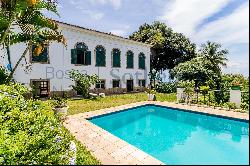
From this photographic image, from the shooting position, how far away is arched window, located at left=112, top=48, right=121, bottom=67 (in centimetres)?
2494

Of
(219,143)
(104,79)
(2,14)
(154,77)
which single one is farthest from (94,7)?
(154,77)

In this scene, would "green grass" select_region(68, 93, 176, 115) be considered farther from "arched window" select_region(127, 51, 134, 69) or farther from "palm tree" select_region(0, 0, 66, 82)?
"arched window" select_region(127, 51, 134, 69)

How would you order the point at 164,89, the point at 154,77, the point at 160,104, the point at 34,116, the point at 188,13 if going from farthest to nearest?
the point at 154,77 → the point at 164,89 → the point at 160,104 → the point at 34,116 → the point at 188,13

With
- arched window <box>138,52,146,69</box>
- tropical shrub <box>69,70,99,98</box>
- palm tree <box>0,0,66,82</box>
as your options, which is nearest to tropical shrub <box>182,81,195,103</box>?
tropical shrub <box>69,70,99,98</box>

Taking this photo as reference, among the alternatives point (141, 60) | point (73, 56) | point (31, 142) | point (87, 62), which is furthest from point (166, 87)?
point (31, 142)

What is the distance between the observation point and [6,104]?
25.3 feet

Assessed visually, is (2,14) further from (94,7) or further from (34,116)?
(34,116)

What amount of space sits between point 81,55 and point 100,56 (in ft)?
7.68

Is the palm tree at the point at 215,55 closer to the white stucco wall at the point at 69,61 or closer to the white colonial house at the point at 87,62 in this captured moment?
the white colonial house at the point at 87,62

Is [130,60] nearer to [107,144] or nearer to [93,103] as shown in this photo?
[93,103]

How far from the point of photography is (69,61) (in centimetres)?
A: 2112

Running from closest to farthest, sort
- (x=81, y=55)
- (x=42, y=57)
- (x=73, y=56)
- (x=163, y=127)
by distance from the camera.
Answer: (x=163, y=127) < (x=42, y=57) < (x=73, y=56) < (x=81, y=55)

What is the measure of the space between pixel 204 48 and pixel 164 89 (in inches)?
500

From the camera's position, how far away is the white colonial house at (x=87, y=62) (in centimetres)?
1900
